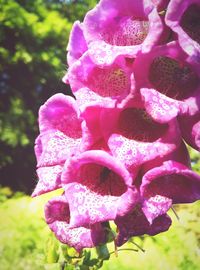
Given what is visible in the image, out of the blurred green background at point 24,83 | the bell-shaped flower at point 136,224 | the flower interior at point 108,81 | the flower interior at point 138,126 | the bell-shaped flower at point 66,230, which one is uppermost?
the flower interior at point 108,81

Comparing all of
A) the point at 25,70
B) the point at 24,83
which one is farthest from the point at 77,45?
the point at 24,83

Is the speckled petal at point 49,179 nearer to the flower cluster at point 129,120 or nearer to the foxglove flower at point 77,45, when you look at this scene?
the flower cluster at point 129,120

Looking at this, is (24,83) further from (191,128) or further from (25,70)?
(191,128)

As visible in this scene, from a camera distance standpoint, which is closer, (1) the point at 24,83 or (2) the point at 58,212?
(2) the point at 58,212

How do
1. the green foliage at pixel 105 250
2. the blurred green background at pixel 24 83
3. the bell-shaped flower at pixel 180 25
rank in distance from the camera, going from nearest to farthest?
the bell-shaped flower at pixel 180 25
the green foliage at pixel 105 250
the blurred green background at pixel 24 83

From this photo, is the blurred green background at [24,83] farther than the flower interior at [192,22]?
Yes

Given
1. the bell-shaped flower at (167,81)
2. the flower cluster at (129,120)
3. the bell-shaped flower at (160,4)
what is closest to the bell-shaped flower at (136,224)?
the flower cluster at (129,120)

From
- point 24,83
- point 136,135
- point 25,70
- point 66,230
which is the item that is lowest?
point 24,83
